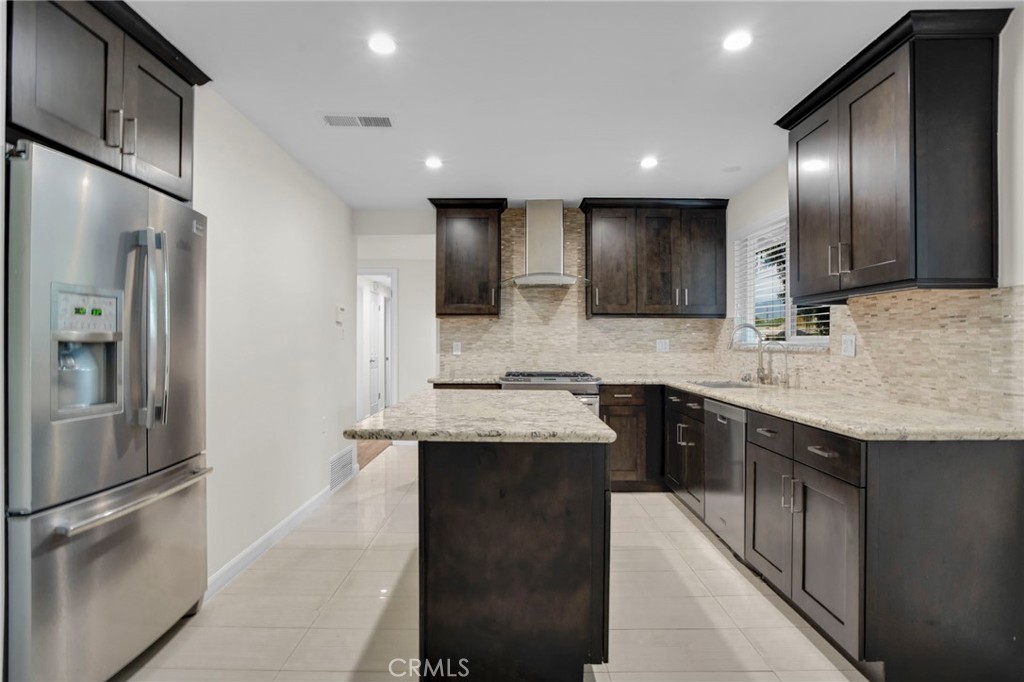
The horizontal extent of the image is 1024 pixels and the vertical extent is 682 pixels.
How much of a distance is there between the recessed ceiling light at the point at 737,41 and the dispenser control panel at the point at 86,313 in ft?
8.34

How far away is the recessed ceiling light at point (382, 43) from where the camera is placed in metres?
1.95

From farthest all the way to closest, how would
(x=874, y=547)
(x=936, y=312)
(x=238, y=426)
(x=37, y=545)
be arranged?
(x=238, y=426), (x=936, y=312), (x=874, y=547), (x=37, y=545)

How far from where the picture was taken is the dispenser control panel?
149cm

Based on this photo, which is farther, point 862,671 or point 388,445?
point 388,445

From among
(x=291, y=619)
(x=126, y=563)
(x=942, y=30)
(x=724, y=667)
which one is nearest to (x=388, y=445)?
(x=291, y=619)

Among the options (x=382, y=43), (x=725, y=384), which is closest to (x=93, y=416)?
(x=382, y=43)

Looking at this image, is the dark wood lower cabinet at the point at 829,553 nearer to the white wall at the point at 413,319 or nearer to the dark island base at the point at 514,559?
the dark island base at the point at 514,559

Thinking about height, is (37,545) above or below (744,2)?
below

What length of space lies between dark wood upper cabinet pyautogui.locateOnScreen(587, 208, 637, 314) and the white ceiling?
0.81m

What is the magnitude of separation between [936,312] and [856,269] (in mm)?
376

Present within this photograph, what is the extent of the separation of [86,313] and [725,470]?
9.91ft

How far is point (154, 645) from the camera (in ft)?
6.34

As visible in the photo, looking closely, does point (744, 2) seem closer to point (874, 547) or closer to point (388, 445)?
point (874, 547)

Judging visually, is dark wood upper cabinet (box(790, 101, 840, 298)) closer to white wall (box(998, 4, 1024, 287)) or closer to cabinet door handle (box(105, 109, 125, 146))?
white wall (box(998, 4, 1024, 287))
